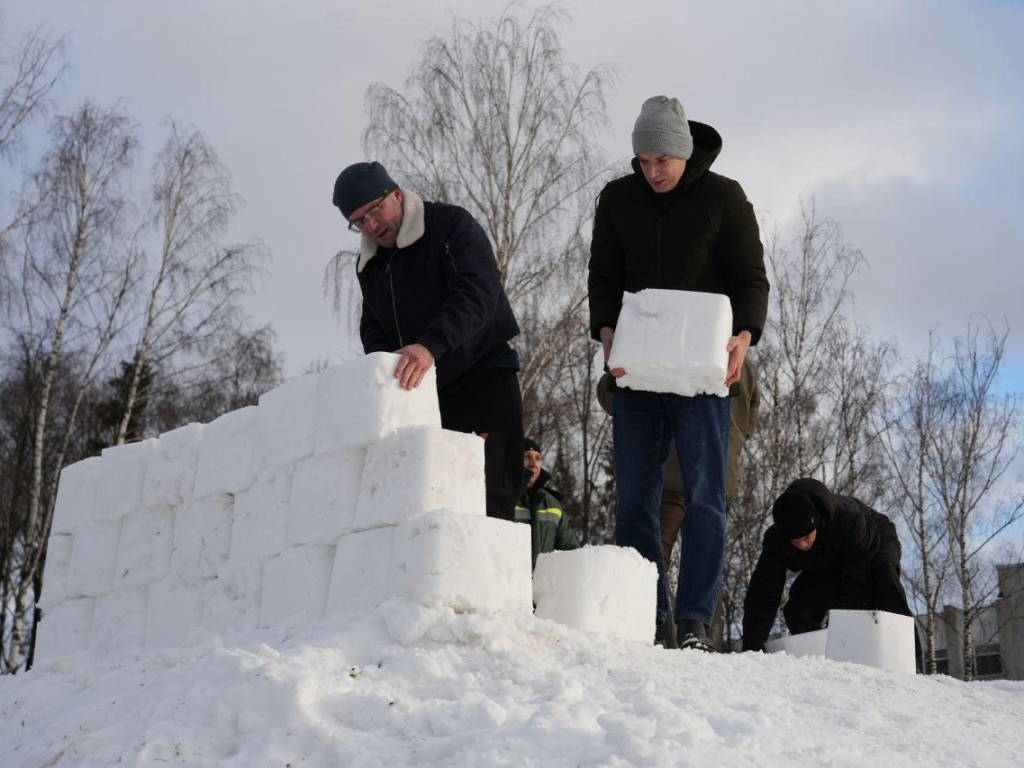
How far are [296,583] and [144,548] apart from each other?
1.41m

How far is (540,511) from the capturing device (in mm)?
7023

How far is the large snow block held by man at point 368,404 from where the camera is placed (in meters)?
3.55

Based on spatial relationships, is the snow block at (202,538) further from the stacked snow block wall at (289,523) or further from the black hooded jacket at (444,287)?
the black hooded jacket at (444,287)

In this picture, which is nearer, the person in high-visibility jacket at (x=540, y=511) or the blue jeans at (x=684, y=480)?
the blue jeans at (x=684, y=480)

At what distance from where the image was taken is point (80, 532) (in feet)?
17.6

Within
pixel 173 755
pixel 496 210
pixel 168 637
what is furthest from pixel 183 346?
pixel 173 755

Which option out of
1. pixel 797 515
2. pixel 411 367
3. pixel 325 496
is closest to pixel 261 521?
pixel 325 496

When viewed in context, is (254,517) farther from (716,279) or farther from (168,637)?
(716,279)

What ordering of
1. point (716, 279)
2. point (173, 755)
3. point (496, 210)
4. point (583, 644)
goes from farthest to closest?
point (496, 210) → point (716, 279) → point (583, 644) → point (173, 755)

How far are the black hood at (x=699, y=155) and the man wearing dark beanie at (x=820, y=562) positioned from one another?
5.74 feet

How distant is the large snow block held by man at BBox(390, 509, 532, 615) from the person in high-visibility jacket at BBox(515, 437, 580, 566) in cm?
345

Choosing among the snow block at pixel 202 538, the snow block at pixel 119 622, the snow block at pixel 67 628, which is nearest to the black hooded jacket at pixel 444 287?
the snow block at pixel 202 538

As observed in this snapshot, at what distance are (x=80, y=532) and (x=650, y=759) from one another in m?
3.87

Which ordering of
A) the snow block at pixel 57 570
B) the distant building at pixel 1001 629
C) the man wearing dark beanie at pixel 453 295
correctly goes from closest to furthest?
the man wearing dark beanie at pixel 453 295, the snow block at pixel 57 570, the distant building at pixel 1001 629
